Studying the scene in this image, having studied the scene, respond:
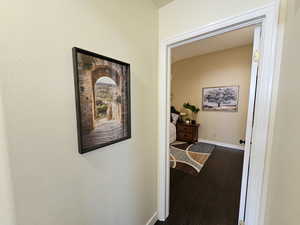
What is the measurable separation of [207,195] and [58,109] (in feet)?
7.41

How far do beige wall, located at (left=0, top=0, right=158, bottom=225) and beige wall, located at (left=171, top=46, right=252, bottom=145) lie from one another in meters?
3.46

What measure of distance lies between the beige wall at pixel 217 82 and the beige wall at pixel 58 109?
11.3 ft

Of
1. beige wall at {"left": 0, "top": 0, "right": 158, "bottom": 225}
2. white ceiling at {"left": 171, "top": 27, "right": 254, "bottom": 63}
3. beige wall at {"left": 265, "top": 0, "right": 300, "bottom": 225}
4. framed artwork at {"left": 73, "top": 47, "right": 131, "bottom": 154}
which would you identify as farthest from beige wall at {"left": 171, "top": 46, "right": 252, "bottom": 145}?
framed artwork at {"left": 73, "top": 47, "right": 131, "bottom": 154}

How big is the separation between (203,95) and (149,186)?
3.53 m

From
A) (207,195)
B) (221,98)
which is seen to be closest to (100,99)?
(207,195)

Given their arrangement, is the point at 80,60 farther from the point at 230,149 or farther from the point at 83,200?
the point at 230,149

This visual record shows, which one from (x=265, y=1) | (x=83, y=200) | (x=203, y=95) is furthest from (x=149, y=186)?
(x=203, y=95)

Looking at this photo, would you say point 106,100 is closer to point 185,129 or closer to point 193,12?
point 193,12

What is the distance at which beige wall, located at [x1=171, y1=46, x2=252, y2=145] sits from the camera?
11.5 feet

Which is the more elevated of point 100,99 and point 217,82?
point 217,82

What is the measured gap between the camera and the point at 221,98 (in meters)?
3.84

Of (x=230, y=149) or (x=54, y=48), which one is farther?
(x=230, y=149)

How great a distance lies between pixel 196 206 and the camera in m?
1.76

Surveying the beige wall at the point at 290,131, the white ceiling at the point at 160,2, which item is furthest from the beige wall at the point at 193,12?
the beige wall at the point at 290,131
